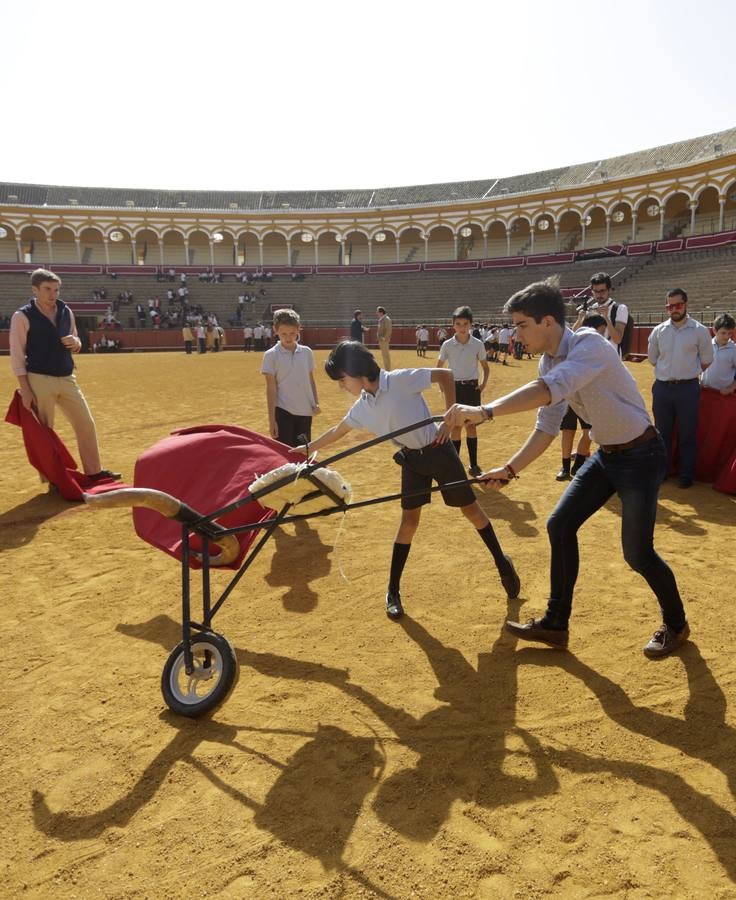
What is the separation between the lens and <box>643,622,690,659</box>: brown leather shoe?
3221mm

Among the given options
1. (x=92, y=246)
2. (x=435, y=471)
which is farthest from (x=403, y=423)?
(x=92, y=246)

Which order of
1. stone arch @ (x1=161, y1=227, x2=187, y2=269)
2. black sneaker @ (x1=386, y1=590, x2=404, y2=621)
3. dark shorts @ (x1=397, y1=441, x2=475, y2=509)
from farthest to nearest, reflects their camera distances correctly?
stone arch @ (x1=161, y1=227, x2=187, y2=269)
black sneaker @ (x1=386, y1=590, x2=404, y2=621)
dark shorts @ (x1=397, y1=441, x2=475, y2=509)

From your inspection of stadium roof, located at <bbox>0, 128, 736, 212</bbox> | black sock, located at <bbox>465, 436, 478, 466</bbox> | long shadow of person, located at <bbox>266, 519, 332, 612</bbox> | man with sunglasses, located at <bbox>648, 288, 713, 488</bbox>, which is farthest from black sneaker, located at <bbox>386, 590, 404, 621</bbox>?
stadium roof, located at <bbox>0, 128, 736, 212</bbox>

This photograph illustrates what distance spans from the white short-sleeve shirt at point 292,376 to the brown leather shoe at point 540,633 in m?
2.68

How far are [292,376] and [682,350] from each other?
3.91 metres

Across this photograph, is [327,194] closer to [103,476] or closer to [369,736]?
[103,476]

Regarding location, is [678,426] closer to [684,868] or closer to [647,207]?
[684,868]

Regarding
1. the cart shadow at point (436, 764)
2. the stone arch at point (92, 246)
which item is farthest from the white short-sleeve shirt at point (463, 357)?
the stone arch at point (92, 246)

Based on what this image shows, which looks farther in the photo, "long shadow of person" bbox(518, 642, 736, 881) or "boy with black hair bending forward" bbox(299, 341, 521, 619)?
"boy with black hair bending forward" bbox(299, 341, 521, 619)

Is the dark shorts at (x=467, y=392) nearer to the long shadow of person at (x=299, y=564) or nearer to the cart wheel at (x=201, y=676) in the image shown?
the long shadow of person at (x=299, y=564)

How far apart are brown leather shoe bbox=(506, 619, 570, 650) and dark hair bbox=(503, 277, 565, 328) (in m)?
1.71

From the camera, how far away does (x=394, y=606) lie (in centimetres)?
375

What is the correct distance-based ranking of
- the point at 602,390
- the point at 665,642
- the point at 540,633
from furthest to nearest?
the point at 540,633, the point at 665,642, the point at 602,390

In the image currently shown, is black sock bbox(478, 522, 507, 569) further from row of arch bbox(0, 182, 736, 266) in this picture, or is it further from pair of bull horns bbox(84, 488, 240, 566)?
row of arch bbox(0, 182, 736, 266)
